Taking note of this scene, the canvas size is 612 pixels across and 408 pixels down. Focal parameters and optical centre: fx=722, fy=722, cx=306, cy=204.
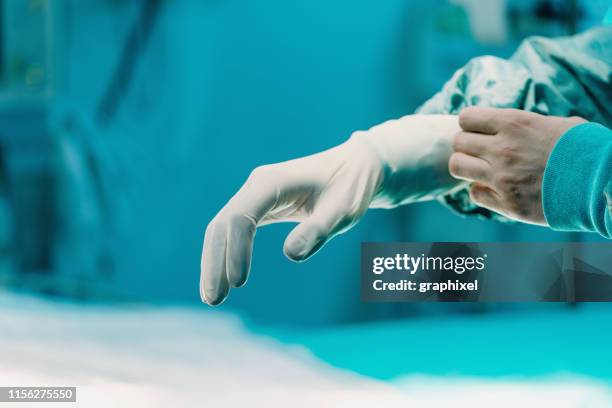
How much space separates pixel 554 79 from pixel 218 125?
1066 millimetres

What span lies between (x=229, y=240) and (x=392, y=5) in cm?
124

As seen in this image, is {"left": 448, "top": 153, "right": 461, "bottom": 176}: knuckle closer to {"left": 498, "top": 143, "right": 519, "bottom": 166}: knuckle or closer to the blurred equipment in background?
{"left": 498, "top": 143, "right": 519, "bottom": 166}: knuckle

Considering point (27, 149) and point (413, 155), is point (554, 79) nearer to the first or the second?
point (413, 155)

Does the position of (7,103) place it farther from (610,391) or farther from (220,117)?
(610,391)

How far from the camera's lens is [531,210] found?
69cm

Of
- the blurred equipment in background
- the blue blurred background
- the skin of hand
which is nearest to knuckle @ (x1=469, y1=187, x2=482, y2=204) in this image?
the skin of hand

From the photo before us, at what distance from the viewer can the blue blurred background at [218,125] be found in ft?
5.43

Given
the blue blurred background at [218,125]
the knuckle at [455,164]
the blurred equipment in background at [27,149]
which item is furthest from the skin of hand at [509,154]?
the blurred equipment in background at [27,149]

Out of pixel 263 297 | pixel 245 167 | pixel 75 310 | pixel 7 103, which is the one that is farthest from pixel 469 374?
pixel 7 103

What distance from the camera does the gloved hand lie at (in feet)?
1.98

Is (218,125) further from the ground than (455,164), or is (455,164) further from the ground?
(218,125)

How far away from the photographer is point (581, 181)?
64cm

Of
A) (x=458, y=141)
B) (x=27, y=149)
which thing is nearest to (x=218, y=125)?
(x=27, y=149)

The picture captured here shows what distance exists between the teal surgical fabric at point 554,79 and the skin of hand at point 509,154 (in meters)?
0.03
